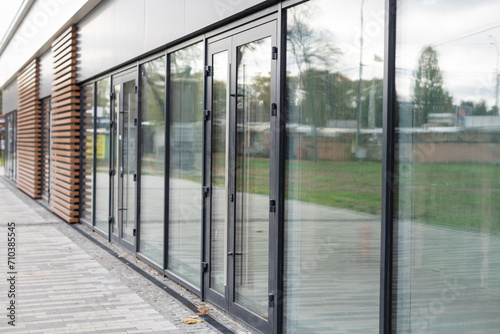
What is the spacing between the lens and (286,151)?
5.17m

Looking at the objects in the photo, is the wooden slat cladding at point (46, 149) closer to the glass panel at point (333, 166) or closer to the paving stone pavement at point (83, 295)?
the paving stone pavement at point (83, 295)

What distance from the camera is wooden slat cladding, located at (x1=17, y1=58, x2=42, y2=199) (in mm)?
18391

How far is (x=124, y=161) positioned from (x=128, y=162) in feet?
0.92

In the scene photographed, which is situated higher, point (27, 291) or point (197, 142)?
point (197, 142)

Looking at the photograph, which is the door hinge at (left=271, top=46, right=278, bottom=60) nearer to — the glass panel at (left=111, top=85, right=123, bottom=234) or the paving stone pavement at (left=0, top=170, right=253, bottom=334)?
the paving stone pavement at (left=0, top=170, right=253, bottom=334)

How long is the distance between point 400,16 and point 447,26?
0.39 meters

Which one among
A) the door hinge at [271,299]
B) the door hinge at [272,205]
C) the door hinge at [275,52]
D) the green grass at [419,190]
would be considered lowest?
the door hinge at [271,299]

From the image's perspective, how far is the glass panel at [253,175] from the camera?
217 inches

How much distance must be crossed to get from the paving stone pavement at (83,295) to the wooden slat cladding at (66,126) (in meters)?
2.25

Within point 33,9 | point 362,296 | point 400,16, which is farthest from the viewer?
point 33,9

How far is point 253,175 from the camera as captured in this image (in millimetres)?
5754

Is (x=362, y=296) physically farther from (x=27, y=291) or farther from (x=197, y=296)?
(x=27, y=291)

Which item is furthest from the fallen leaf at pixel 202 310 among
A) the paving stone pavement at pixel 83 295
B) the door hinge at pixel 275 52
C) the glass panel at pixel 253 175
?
the door hinge at pixel 275 52

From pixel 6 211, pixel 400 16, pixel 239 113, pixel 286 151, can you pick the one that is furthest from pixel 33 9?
pixel 400 16
